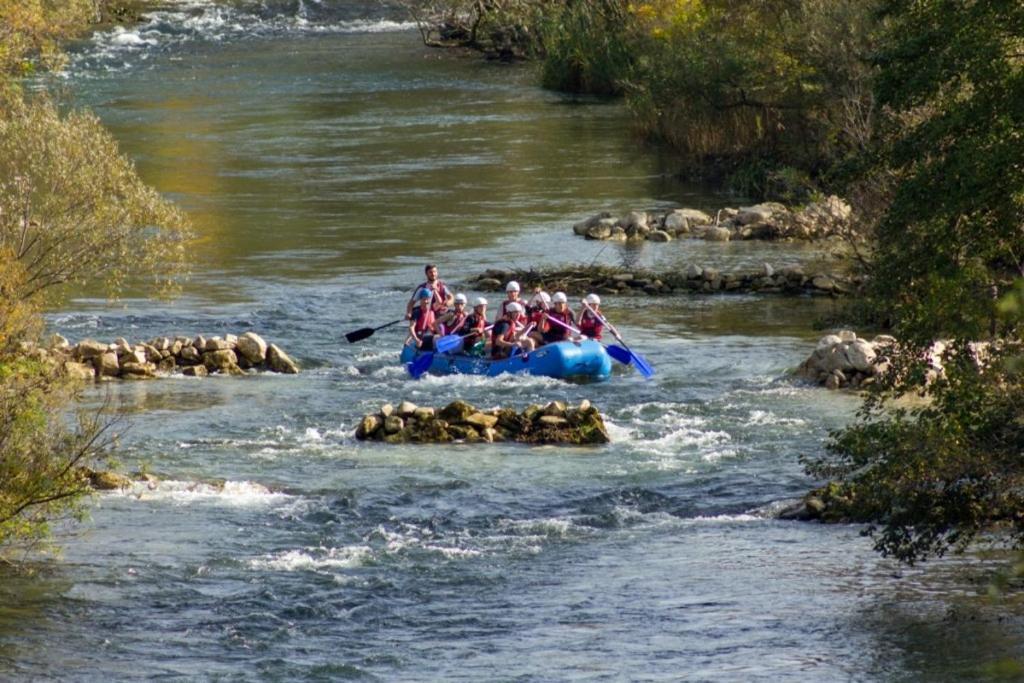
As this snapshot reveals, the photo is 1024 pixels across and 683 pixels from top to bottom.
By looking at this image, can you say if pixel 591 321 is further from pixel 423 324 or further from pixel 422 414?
pixel 422 414

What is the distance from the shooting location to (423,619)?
14.3 meters

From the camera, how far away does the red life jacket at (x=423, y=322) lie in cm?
2583

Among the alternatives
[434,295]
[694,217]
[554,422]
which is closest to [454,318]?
[434,295]

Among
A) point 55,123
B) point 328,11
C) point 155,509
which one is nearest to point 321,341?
point 55,123

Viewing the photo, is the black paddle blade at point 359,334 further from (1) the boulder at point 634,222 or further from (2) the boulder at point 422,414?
(1) the boulder at point 634,222

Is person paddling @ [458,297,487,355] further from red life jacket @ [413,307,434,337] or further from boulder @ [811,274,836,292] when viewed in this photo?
boulder @ [811,274,836,292]

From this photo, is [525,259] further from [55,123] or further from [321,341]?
[55,123]

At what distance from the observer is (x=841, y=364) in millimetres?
23094

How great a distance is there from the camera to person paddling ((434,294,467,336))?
25672 millimetres

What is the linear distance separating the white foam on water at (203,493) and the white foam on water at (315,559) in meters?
1.83

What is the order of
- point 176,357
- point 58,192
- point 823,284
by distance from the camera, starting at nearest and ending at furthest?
point 58,192 → point 176,357 → point 823,284

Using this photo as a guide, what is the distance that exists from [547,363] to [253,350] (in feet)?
13.8

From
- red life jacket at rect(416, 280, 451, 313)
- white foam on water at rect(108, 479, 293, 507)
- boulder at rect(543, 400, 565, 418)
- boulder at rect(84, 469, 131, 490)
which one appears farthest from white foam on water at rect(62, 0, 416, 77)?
white foam on water at rect(108, 479, 293, 507)

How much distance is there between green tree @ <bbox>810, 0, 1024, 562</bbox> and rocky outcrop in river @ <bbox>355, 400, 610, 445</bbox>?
134 inches
